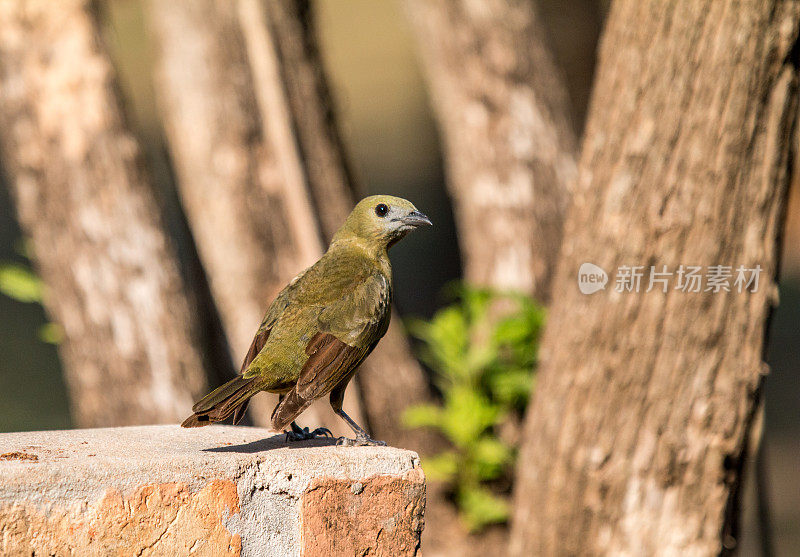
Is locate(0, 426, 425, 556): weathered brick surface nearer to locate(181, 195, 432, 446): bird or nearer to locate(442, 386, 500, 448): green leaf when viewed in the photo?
locate(181, 195, 432, 446): bird

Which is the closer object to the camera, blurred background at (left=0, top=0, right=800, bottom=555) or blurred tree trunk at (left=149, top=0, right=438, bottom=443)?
blurred tree trunk at (left=149, top=0, right=438, bottom=443)

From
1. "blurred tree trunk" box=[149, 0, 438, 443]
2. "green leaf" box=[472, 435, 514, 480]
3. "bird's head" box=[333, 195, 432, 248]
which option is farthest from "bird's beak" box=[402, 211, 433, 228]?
"green leaf" box=[472, 435, 514, 480]

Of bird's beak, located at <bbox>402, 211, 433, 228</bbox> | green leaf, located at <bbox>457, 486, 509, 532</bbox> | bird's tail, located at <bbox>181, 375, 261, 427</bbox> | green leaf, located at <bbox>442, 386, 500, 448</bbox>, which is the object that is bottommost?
green leaf, located at <bbox>457, 486, 509, 532</bbox>

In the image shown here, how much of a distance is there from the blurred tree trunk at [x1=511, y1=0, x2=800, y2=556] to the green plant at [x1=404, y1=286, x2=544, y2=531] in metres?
1.09

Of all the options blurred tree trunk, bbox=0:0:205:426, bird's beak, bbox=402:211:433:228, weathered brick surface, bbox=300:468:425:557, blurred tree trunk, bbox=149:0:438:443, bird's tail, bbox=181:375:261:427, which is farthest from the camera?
blurred tree trunk, bbox=149:0:438:443

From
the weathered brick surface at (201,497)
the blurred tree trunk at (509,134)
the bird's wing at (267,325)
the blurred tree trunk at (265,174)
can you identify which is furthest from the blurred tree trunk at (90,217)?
the bird's wing at (267,325)

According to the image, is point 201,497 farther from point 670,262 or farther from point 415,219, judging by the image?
point 670,262

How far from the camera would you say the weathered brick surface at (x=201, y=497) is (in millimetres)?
1838

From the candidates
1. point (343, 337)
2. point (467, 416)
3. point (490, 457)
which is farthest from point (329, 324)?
point (490, 457)

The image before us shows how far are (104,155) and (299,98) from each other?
3.71 feet

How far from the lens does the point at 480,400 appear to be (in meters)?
5.14

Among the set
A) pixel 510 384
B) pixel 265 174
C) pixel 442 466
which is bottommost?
pixel 442 466

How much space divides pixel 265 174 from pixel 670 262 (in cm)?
255

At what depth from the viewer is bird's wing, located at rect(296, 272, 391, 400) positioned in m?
2.16
